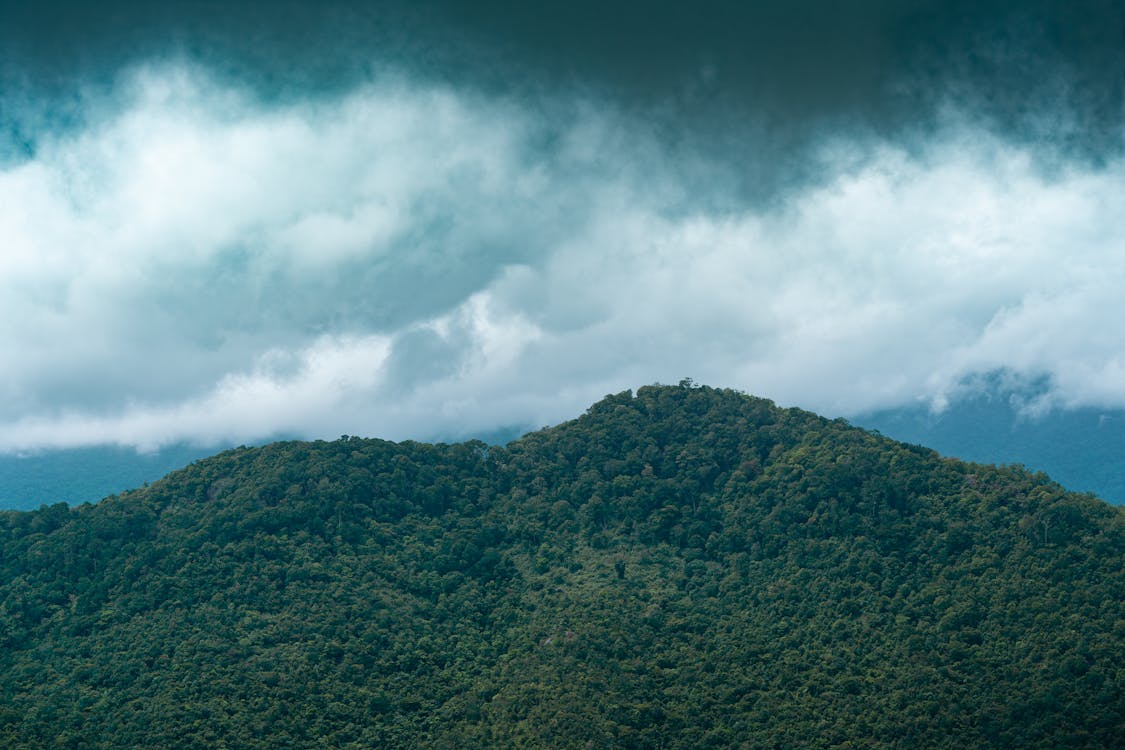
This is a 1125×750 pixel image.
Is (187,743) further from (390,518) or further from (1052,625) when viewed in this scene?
(1052,625)

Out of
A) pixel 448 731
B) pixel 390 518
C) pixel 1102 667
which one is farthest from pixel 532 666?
pixel 1102 667

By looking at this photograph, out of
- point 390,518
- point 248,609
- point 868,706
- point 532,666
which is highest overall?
point 390,518

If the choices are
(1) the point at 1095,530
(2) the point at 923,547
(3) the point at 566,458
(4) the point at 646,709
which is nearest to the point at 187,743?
(4) the point at 646,709

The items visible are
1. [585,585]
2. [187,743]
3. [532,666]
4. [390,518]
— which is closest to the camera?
[187,743]

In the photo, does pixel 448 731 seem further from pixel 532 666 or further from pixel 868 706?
pixel 868 706

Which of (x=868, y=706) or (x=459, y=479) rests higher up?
(x=459, y=479)

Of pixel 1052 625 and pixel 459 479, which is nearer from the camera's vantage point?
pixel 1052 625

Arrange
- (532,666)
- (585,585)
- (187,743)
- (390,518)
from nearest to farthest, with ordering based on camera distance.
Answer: (187,743) < (532,666) < (585,585) < (390,518)
